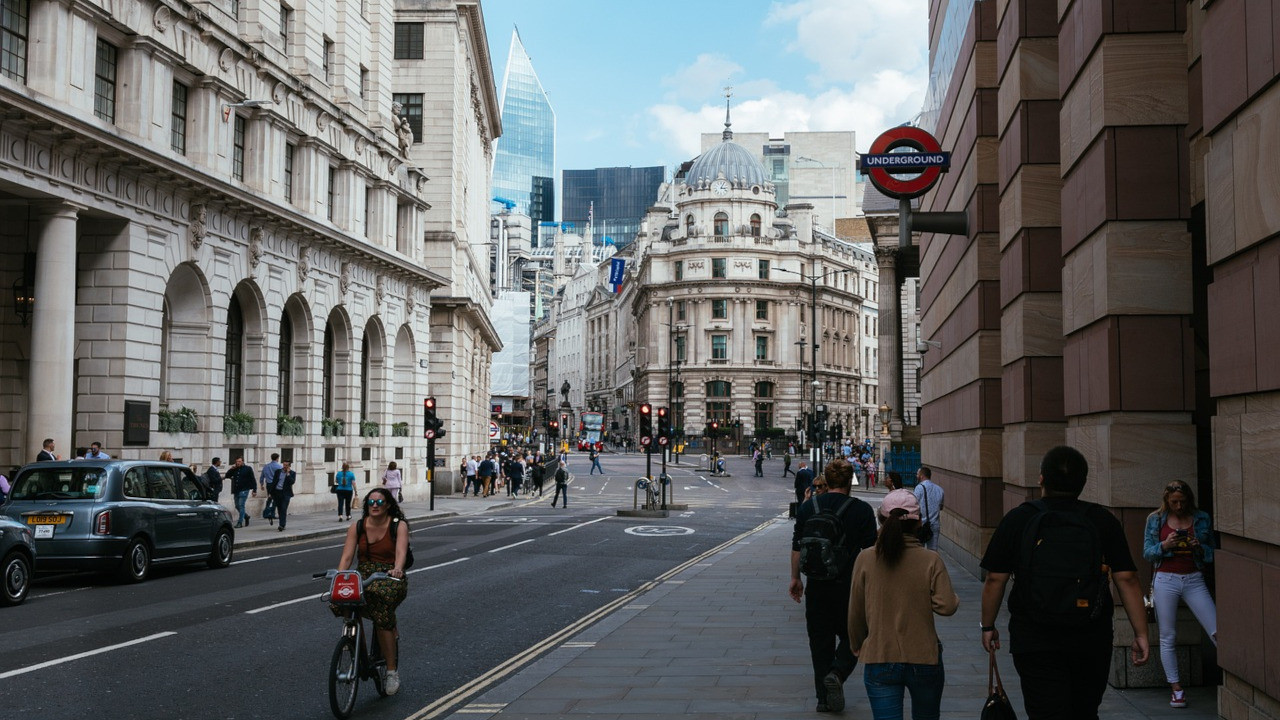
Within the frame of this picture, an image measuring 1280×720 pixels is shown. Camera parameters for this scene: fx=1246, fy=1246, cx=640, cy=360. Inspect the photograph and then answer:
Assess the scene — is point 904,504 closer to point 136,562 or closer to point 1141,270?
point 1141,270

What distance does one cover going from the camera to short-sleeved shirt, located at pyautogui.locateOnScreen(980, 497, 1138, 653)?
19.4ft

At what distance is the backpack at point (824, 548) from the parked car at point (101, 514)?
11.7 m

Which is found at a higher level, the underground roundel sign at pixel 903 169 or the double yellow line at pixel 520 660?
the underground roundel sign at pixel 903 169

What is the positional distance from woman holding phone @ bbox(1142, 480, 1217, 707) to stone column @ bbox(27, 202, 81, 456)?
20509mm

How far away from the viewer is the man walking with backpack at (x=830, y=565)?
8.58m

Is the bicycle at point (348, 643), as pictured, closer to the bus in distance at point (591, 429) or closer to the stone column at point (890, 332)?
the stone column at point (890, 332)

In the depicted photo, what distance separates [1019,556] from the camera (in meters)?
6.08

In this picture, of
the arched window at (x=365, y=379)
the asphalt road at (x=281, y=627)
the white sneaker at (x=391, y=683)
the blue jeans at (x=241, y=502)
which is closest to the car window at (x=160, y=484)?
the asphalt road at (x=281, y=627)

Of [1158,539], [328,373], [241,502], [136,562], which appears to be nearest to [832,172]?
[328,373]

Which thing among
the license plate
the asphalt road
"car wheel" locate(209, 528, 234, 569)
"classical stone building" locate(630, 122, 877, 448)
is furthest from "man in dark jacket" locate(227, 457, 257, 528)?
"classical stone building" locate(630, 122, 877, 448)

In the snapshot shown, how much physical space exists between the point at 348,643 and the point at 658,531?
69.0 ft

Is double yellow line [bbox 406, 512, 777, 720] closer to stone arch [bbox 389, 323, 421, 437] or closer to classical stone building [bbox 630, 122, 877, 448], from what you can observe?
stone arch [bbox 389, 323, 421, 437]

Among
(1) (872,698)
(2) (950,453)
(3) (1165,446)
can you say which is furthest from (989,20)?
(1) (872,698)

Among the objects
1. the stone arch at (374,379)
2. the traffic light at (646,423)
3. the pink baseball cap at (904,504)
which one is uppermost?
the stone arch at (374,379)
